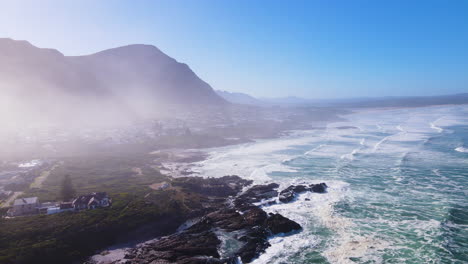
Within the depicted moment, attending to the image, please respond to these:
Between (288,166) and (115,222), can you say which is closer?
(115,222)

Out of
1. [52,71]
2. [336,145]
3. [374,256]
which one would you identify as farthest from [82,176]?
[52,71]

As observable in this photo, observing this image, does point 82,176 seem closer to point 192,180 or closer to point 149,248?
point 192,180

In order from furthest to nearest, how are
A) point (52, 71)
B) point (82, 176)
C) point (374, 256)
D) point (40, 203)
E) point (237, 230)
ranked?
point (52, 71) → point (82, 176) → point (40, 203) → point (237, 230) → point (374, 256)

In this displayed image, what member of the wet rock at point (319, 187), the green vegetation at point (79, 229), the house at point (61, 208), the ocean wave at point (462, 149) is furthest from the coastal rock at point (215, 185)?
the ocean wave at point (462, 149)

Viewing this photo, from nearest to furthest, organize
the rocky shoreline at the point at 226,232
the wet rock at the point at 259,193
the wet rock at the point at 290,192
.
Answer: the rocky shoreline at the point at 226,232, the wet rock at the point at 290,192, the wet rock at the point at 259,193

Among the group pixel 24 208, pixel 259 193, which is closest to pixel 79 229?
pixel 24 208

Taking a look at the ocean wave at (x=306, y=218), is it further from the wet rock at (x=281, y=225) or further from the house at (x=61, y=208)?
the house at (x=61, y=208)

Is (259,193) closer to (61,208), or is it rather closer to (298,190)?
(298,190)
